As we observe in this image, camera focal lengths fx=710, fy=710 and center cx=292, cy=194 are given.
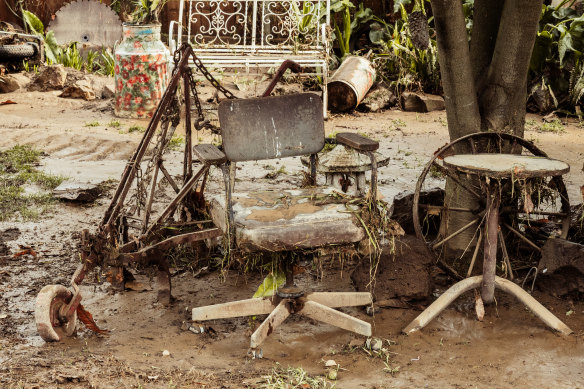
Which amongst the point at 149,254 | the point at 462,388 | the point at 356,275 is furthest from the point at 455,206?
the point at 149,254

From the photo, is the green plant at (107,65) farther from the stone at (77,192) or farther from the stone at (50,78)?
the stone at (77,192)

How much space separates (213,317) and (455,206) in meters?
1.86

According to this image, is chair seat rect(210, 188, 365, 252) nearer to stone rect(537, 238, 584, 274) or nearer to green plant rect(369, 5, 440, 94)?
stone rect(537, 238, 584, 274)

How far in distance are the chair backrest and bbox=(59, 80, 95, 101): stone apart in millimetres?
6698

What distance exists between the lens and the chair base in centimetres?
365

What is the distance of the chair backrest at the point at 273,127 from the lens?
4.22 meters

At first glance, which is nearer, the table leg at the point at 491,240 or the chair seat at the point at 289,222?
the chair seat at the point at 289,222

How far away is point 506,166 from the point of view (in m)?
3.71

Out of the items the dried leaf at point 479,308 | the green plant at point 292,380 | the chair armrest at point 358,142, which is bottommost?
the green plant at point 292,380

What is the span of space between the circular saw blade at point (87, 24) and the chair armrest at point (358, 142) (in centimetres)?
933

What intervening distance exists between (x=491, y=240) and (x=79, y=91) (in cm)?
794

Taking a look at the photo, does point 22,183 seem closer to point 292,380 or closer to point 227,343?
point 227,343

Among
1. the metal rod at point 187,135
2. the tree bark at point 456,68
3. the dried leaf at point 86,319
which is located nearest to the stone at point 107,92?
the metal rod at point 187,135

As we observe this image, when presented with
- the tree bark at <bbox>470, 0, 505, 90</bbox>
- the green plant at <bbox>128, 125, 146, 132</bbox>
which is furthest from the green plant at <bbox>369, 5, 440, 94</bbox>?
the tree bark at <bbox>470, 0, 505, 90</bbox>
